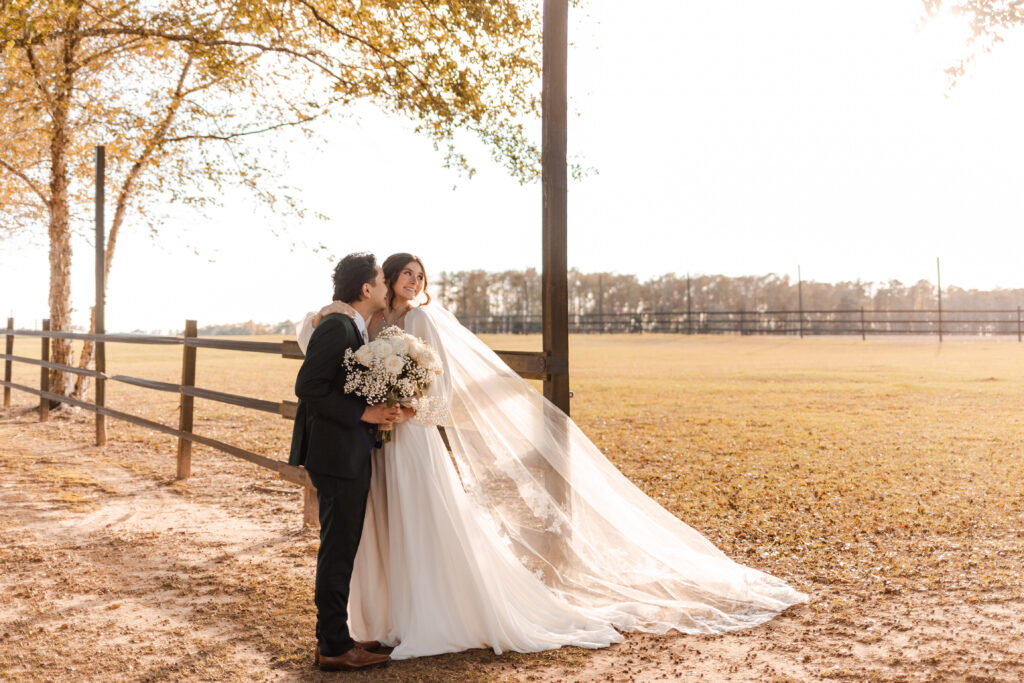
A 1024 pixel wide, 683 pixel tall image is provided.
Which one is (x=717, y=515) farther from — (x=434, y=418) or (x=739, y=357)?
(x=739, y=357)

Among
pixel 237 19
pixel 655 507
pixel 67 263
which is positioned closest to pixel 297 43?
pixel 237 19

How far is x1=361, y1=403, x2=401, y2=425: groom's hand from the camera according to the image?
10.9 feet

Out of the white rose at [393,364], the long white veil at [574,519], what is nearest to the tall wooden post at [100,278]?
the long white veil at [574,519]

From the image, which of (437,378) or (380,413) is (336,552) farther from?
(437,378)

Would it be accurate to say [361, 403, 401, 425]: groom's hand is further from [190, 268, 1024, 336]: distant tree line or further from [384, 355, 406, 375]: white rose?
[190, 268, 1024, 336]: distant tree line

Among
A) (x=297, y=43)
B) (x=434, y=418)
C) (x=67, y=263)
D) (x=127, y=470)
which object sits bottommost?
(x=127, y=470)

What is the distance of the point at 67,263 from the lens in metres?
13.4

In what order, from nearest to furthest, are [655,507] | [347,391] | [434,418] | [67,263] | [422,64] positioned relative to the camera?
[347,391]
[434,418]
[655,507]
[422,64]
[67,263]

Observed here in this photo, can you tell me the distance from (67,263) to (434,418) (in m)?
12.2

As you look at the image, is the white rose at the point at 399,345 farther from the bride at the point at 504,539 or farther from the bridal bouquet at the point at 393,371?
the bride at the point at 504,539

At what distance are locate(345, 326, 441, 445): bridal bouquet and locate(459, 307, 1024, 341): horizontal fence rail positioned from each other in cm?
3691

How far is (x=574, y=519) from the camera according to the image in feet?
13.7

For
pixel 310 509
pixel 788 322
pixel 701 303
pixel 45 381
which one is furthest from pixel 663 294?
pixel 310 509

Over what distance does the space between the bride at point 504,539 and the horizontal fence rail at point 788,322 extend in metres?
35.7
